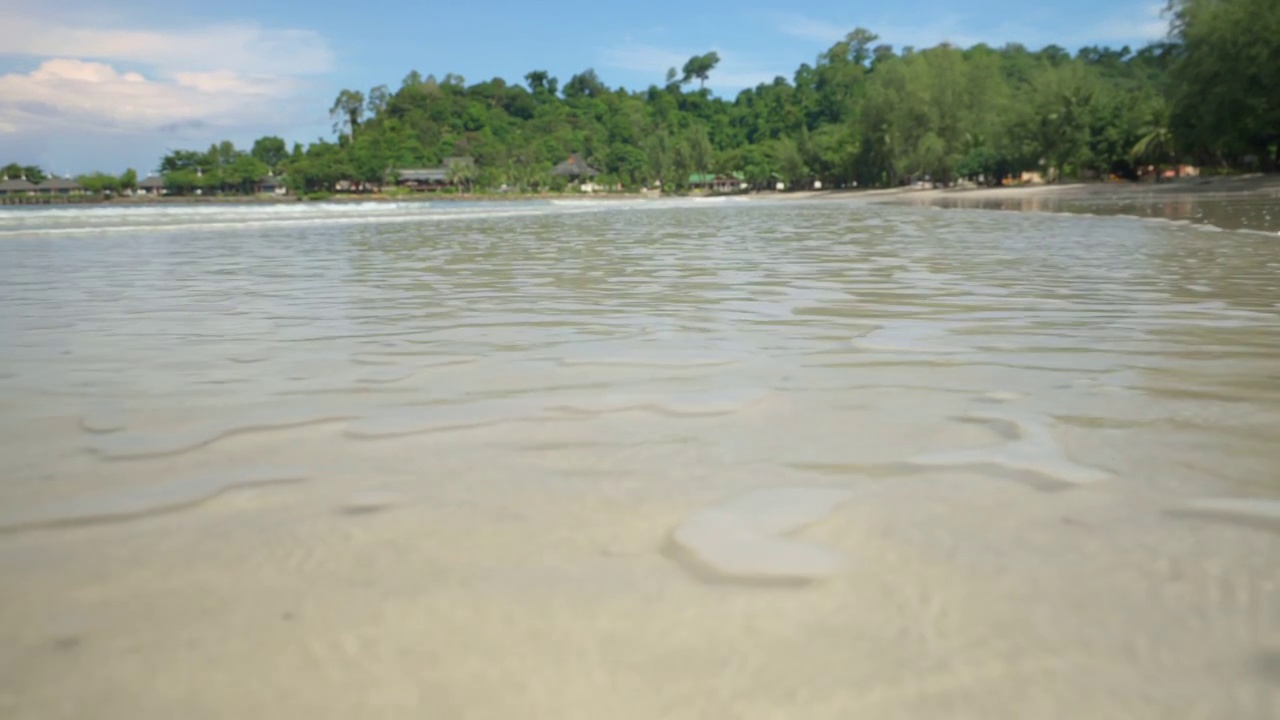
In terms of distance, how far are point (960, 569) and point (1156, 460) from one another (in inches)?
38.1

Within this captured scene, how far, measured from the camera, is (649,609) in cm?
157

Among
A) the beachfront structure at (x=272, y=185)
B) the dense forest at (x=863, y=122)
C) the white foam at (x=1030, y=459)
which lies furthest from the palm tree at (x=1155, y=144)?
the beachfront structure at (x=272, y=185)

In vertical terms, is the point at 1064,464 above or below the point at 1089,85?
below

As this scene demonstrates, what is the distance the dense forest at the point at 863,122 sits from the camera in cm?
3303

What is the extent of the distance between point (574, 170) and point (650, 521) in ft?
378

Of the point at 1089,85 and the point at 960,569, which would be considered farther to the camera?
the point at 1089,85

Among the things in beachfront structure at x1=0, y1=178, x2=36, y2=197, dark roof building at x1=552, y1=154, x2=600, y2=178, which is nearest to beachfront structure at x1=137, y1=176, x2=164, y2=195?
beachfront structure at x1=0, y1=178, x2=36, y2=197

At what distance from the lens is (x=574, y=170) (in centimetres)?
11412

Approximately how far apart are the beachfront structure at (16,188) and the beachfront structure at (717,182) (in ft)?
279

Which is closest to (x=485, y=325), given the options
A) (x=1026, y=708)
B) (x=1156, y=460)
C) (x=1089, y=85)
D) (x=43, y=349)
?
(x=43, y=349)

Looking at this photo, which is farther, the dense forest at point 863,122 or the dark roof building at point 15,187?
the dark roof building at point 15,187

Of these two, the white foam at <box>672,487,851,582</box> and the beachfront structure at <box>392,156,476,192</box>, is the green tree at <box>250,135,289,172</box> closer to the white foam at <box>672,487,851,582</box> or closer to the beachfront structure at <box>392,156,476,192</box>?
the beachfront structure at <box>392,156,476,192</box>

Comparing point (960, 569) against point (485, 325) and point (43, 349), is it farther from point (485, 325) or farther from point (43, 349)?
point (43, 349)

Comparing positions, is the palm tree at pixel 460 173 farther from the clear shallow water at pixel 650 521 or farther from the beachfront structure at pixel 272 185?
the clear shallow water at pixel 650 521
